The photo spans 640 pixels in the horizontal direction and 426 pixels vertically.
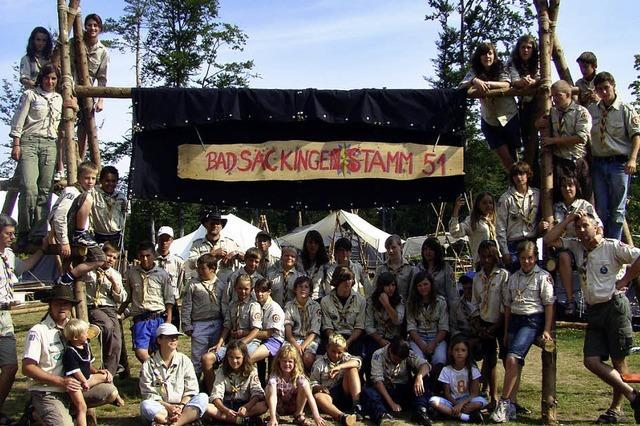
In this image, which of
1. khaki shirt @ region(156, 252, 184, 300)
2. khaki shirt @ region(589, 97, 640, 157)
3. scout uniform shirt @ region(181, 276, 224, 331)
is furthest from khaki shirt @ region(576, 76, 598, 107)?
khaki shirt @ region(156, 252, 184, 300)

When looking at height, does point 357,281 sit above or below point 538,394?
above

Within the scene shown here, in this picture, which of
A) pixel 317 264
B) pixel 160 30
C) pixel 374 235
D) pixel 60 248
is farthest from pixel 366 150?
pixel 160 30

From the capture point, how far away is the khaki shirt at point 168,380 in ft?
20.2

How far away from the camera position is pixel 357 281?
24.9 ft

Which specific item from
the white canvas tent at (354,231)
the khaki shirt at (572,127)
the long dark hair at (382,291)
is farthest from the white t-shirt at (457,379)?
the white canvas tent at (354,231)

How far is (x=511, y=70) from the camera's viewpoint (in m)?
7.00

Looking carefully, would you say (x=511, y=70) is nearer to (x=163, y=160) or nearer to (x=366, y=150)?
(x=366, y=150)

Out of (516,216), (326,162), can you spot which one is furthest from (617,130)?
(326,162)

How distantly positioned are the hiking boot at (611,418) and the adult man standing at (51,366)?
4733 mm

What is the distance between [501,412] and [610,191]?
249cm

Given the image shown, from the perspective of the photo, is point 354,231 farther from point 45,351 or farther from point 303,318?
point 45,351

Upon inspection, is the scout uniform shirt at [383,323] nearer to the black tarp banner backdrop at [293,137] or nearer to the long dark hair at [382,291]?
the long dark hair at [382,291]

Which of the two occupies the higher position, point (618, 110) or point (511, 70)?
point (511, 70)

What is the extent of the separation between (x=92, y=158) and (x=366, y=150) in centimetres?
328
